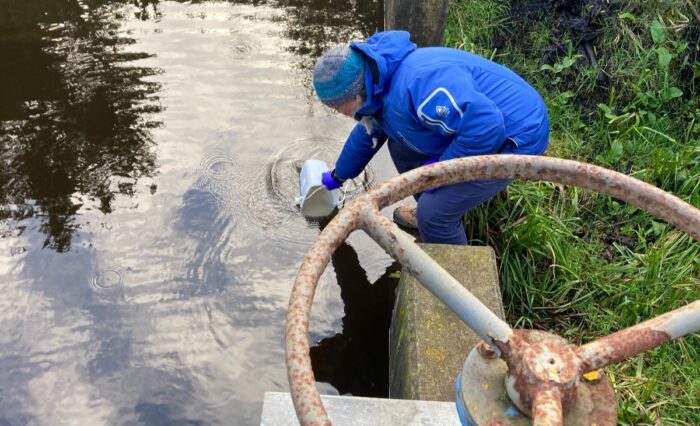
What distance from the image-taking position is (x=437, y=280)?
1086 mm

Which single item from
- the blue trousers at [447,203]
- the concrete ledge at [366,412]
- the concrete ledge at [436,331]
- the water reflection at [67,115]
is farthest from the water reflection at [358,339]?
the water reflection at [67,115]

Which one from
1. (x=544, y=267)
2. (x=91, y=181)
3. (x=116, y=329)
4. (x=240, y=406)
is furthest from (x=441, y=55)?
(x=91, y=181)

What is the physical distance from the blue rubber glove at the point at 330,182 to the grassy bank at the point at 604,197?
0.69 meters

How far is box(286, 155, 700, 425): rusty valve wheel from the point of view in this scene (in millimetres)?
935

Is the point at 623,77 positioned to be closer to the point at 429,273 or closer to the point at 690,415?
the point at 690,415

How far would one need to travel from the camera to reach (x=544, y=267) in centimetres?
283

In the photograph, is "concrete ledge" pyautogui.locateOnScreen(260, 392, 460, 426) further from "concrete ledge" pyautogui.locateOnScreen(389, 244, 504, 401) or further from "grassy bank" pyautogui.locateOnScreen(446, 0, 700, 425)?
"grassy bank" pyautogui.locateOnScreen(446, 0, 700, 425)

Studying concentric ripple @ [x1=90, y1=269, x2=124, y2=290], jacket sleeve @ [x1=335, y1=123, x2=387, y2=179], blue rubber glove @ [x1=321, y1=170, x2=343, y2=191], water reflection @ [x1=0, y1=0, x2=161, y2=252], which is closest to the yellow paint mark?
jacket sleeve @ [x1=335, y1=123, x2=387, y2=179]

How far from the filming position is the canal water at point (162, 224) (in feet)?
8.24

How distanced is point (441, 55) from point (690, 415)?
1.65 meters

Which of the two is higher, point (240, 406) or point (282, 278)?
point (282, 278)

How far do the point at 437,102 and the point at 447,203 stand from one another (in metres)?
0.48

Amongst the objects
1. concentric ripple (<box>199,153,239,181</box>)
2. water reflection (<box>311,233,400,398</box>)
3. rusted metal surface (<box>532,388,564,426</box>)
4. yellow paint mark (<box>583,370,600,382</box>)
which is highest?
rusted metal surface (<box>532,388,564,426</box>)

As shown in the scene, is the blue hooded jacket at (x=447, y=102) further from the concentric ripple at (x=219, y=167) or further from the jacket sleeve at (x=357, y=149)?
the concentric ripple at (x=219, y=167)
